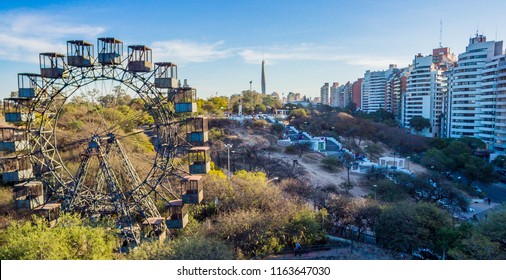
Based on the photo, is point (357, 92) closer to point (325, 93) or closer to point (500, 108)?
point (325, 93)

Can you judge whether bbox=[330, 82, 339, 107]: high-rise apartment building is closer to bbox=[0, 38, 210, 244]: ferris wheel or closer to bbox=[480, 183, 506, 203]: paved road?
bbox=[480, 183, 506, 203]: paved road

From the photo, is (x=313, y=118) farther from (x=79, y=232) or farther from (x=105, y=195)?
(x=79, y=232)

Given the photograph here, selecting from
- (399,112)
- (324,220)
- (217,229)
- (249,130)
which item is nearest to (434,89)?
(399,112)

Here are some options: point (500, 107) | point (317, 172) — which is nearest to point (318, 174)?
point (317, 172)

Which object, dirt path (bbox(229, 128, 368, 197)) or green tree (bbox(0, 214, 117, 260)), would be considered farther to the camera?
dirt path (bbox(229, 128, 368, 197))

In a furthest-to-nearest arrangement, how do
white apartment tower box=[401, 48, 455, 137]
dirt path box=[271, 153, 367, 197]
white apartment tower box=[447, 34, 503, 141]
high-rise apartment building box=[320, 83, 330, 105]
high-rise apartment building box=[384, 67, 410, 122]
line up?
1. high-rise apartment building box=[320, 83, 330, 105]
2. high-rise apartment building box=[384, 67, 410, 122]
3. white apartment tower box=[401, 48, 455, 137]
4. white apartment tower box=[447, 34, 503, 141]
5. dirt path box=[271, 153, 367, 197]

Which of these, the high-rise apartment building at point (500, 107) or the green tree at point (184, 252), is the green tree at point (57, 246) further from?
the high-rise apartment building at point (500, 107)

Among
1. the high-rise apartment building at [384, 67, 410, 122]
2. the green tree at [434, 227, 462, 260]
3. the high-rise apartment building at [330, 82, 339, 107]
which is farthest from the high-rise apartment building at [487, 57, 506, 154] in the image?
the high-rise apartment building at [330, 82, 339, 107]
